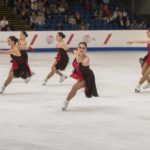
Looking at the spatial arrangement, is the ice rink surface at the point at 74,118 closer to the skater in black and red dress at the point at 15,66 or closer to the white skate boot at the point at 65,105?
the white skate boot at the point at 65,105

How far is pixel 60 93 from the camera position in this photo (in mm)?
10008

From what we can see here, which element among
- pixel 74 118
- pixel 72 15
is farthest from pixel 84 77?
pixel 72 15

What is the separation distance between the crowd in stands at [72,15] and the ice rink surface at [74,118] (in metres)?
11.2

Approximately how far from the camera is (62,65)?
11.7m

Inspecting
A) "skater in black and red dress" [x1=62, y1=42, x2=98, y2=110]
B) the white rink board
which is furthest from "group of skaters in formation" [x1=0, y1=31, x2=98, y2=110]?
the white rink board

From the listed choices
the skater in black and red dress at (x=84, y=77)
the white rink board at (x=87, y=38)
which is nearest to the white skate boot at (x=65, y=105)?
the skater in black and red dress at (x=84, y=77)

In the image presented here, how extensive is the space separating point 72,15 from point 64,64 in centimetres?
1219

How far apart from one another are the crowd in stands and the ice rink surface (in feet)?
36.8

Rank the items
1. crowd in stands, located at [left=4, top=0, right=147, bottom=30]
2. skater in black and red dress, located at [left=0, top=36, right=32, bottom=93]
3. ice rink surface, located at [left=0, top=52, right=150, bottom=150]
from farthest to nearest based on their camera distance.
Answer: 1. crowd in stands, located at [left=4, top=0, right=147, bottom=30]
2. skater in black and red dress, located at [left=0, top=36, right=32, bottom=93]
3. ice rink surface, located at [left=0, top=52, right=150, bottom=150]

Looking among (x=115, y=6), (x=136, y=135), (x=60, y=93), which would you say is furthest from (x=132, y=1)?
(x=136, y=135)

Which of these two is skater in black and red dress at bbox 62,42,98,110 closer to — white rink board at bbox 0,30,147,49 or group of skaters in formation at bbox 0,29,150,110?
group of skaters in formation at bbox 0,29,150,110

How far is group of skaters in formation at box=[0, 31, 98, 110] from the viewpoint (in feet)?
25.9

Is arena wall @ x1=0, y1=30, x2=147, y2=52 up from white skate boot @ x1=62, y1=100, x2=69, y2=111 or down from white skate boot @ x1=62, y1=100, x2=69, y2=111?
down

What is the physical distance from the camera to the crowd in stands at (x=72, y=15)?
23.1 metres
